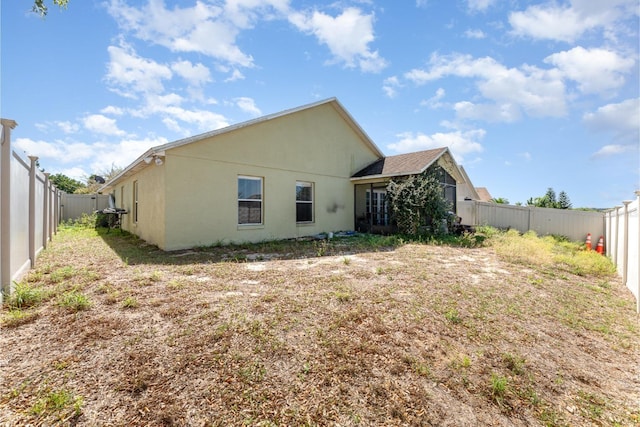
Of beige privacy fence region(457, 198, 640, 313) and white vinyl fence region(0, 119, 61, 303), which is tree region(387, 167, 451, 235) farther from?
white vinyl fence region(0, 119, 61, 303)

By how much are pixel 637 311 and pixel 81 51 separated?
44.2 ft

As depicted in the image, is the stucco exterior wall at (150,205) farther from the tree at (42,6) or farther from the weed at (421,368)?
the weed at (421,368)

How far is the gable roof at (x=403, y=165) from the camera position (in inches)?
462

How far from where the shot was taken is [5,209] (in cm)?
380

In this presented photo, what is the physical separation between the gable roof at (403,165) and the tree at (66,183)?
106 feet

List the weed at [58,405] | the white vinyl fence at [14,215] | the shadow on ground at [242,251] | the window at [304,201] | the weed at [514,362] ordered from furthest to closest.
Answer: the window at [304,201]
the shadow on ground at [242,251]
the white vinyl fence at [14,215]
the weed at [514,362]
the weed at [58,405]

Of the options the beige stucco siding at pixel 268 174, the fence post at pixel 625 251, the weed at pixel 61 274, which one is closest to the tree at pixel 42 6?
the beige stucco siding at pixel 268 174

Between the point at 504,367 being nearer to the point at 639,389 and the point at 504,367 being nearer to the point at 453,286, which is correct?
the point at 639,389

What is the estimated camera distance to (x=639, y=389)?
2.73 metres

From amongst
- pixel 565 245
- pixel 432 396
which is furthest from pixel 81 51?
pixel 565 245

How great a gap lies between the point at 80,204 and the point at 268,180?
16.5 meters

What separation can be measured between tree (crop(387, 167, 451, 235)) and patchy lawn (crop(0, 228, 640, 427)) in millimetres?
5988

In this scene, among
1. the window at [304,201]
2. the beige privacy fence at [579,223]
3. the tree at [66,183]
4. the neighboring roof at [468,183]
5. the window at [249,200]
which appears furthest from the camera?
the tree at [66,183]

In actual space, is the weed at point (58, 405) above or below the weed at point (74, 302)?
below
